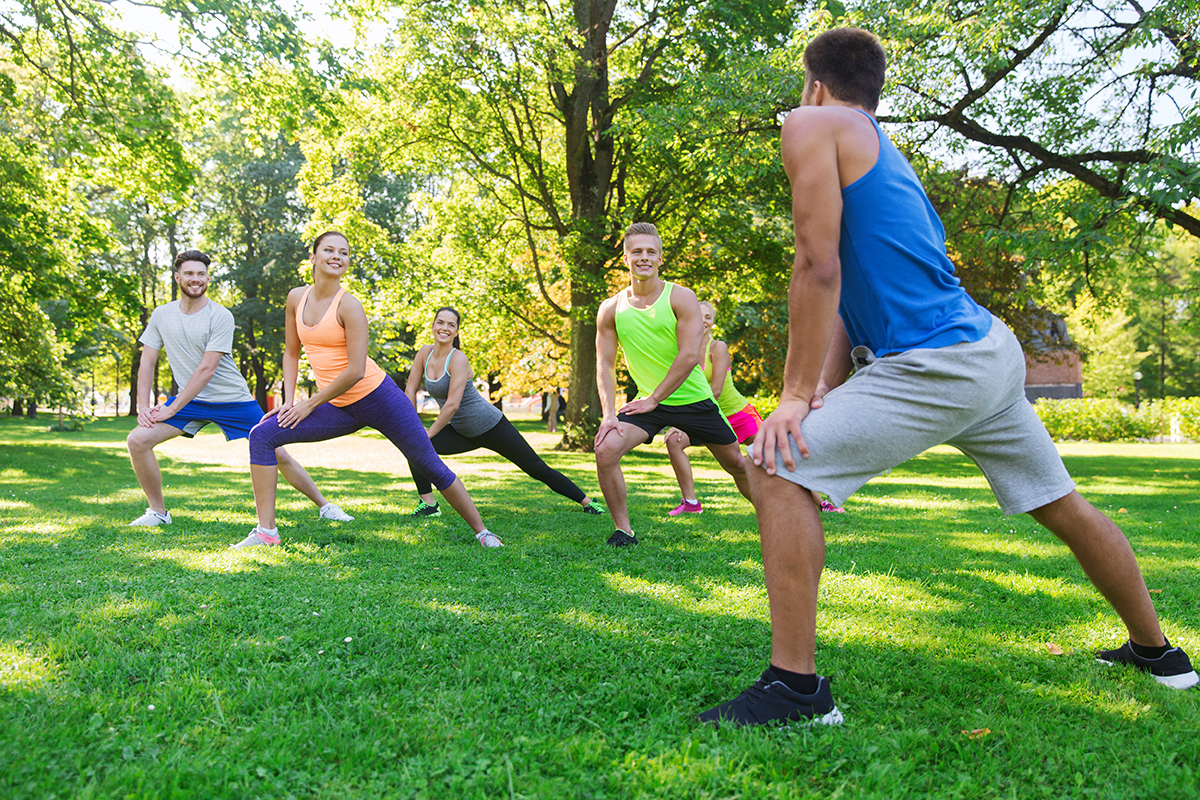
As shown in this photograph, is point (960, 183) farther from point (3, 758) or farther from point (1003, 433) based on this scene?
point (3, 758)

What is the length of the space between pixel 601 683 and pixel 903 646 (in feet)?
4.44

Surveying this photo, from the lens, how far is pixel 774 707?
95.3 inches

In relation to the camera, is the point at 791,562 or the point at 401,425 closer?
the point at 791,562

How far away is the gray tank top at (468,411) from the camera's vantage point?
6668 millimetres

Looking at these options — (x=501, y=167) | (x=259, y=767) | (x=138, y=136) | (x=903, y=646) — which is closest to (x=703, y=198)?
(x=501, y=167)

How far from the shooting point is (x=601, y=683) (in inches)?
110

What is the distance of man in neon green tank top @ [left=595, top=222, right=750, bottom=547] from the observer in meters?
5.36

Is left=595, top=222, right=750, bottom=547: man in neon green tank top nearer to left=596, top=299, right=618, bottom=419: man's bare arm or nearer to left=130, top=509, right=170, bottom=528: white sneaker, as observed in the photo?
left=596, top=299, right=618, bottom=419: man's bare arm

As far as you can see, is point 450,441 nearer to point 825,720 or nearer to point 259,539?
point 259,539

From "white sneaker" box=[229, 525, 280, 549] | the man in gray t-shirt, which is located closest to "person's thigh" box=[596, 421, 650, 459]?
"white sneaker" box=[229, 525, 280, 549]

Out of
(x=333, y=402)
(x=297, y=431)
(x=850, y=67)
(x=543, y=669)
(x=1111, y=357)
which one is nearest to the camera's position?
(x=850, y=67)

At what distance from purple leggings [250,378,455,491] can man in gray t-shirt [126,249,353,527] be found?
106 cm

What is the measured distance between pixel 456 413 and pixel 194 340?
2.16 metres

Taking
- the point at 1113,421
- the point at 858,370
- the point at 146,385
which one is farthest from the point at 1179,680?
the point at 1113,421
